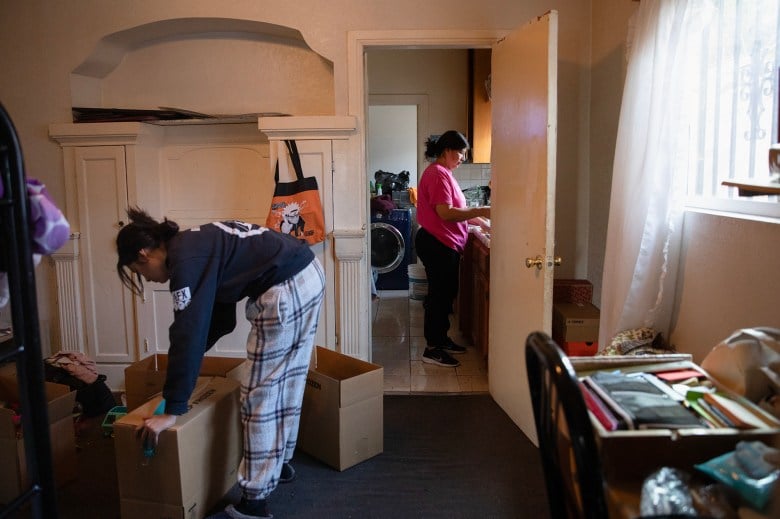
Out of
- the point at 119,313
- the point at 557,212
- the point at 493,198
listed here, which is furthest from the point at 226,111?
the point at 557,212

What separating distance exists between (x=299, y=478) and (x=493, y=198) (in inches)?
66.0

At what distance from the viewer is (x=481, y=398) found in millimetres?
3430

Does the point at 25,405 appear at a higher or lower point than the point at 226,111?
lower

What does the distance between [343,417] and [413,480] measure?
0.38 metres

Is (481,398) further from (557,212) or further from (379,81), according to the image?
(379,81)

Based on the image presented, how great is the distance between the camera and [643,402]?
1.32m

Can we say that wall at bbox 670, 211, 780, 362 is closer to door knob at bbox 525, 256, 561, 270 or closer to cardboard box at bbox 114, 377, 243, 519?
door knob at bbox 525, 256, 561, 270

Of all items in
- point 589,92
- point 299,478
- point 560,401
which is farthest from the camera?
point 589,92

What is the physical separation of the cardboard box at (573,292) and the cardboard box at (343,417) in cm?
105

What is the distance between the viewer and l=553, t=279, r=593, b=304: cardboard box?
310 cm

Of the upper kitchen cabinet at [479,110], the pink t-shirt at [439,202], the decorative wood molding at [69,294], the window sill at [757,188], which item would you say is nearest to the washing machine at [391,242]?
the upper kitchen cabinet at [479,110]

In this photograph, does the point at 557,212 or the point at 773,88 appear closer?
the point at 773,88

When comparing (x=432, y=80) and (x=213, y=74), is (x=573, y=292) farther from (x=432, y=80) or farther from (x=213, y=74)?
(x=432, y=80)

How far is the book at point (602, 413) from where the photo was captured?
1250 millimetres
